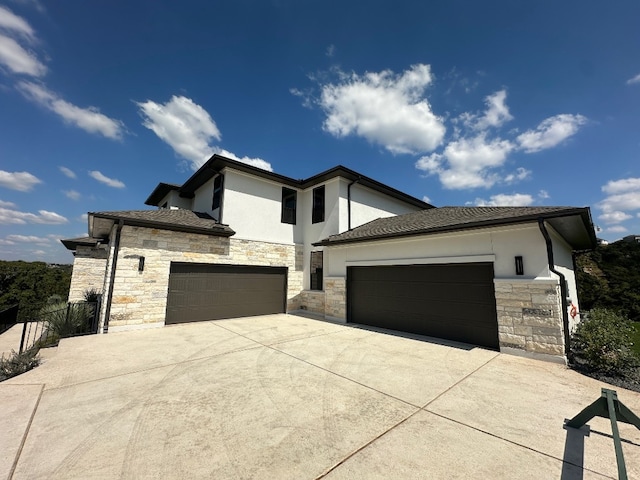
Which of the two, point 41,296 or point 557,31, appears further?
point 41,296

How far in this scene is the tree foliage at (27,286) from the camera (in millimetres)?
13078

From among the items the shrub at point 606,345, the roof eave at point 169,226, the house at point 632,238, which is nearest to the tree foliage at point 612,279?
the house at point 632,238

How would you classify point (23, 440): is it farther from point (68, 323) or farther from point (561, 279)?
point (561, 279)

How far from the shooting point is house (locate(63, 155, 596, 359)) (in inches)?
251

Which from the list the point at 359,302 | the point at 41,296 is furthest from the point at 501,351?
the point at 41,296

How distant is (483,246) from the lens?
23.1 ft

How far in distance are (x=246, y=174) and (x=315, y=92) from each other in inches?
180

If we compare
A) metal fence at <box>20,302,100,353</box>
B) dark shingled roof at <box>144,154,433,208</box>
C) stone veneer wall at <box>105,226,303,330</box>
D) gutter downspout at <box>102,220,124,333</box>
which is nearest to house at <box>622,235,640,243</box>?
dark shingled roof at <box>144,154,433,208</box>

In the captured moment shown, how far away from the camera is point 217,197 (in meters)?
12.4

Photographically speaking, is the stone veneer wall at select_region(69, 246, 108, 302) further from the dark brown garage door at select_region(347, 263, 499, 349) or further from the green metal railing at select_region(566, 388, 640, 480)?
the green metal railing at select_region(566, 388, 640, 480)

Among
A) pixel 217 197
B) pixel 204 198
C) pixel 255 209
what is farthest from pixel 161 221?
pixel 204 198

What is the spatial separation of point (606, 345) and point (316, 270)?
9.85 meters

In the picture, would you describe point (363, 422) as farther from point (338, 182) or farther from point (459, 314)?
point (338, 182)

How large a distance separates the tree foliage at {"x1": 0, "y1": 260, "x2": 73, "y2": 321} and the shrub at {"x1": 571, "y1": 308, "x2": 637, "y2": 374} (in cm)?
2077
